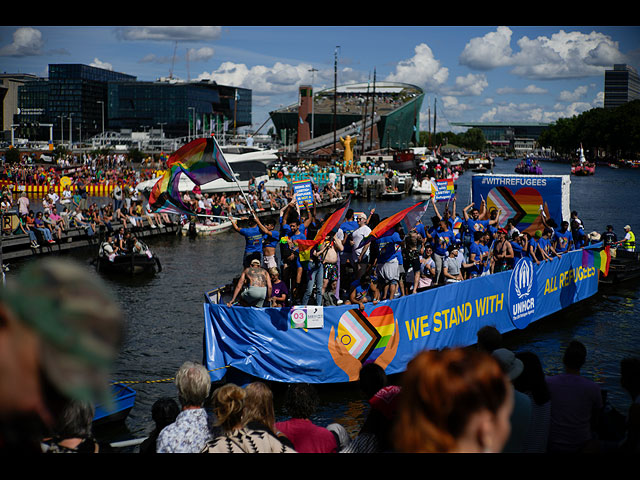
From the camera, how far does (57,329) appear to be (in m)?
1.75

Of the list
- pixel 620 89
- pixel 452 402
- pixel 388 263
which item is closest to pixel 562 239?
pixel 388 263

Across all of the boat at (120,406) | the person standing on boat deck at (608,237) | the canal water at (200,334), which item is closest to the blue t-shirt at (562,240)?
the canal water at (200,334)

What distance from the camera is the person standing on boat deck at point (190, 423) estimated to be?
4.91 m

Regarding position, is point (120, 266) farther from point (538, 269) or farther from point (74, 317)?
point (74, 317)

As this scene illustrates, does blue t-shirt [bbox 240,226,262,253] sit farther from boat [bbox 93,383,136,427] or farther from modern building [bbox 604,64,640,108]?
modern building [bbox 604,64,640,108]

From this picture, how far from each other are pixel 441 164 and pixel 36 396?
3760 inches

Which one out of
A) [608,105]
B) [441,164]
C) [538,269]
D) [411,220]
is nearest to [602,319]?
[538,269]

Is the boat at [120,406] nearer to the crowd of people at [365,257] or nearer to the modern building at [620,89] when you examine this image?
the crowd of people at [365,257]

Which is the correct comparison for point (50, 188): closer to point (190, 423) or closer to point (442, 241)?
point (442, 241)

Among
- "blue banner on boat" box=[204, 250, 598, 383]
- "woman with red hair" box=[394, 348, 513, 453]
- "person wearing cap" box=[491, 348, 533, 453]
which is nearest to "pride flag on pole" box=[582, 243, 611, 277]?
"blue banner on boat" box=[204, 250, 598, 383]

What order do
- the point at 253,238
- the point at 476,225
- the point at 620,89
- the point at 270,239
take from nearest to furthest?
the point at 270,239 < the point at 253,238 < the point at 476,225 < the point at 620,89

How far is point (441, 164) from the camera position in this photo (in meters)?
94.9

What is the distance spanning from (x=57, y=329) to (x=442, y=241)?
13.3 m

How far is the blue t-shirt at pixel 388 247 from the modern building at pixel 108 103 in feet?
425
